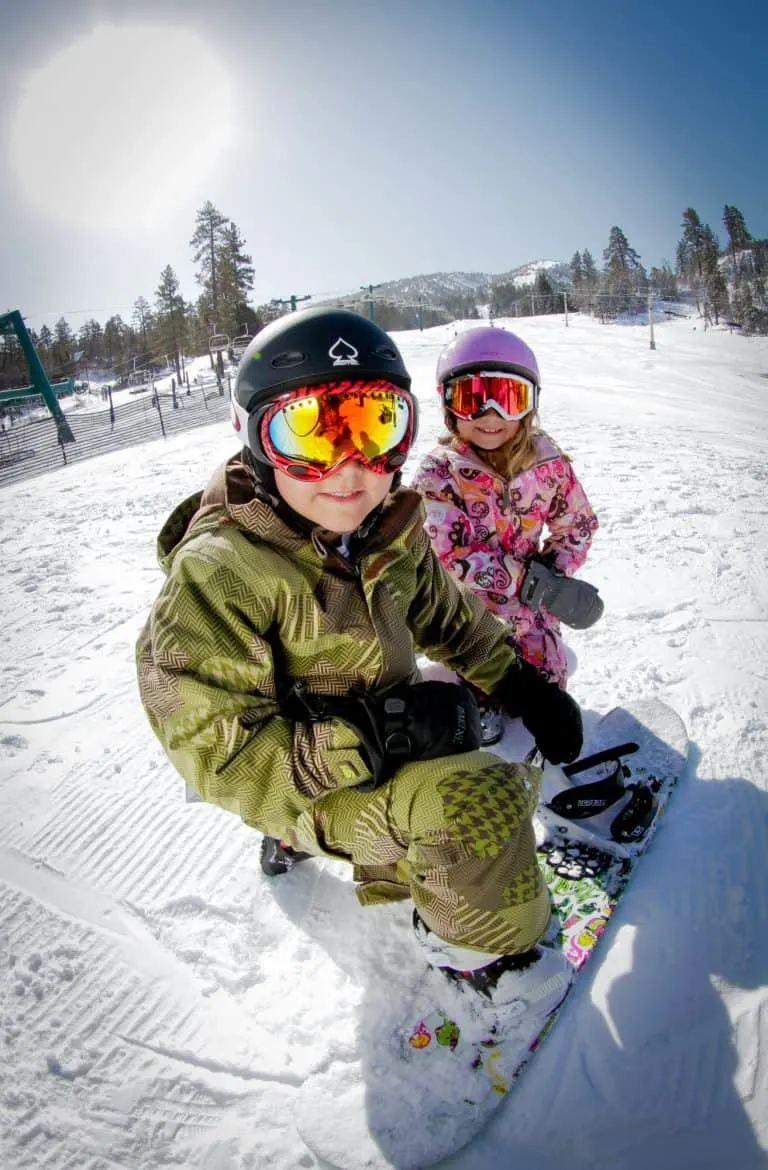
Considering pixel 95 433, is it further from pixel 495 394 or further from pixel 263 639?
pixel 263 639

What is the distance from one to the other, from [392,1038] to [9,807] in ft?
6.78

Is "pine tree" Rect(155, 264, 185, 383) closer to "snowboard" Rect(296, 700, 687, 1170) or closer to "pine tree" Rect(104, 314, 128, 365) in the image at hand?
"pine tree" Rect(104, 314, 128, 365)

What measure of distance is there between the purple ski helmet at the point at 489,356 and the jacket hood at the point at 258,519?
1.31 metres

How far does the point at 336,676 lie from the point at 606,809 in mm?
1444

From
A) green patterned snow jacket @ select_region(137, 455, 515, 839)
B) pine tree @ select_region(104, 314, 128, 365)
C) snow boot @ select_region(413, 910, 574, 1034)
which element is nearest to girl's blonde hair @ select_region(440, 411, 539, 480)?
green patterned snow jacket @ select_region(137, 455, 515, 839)

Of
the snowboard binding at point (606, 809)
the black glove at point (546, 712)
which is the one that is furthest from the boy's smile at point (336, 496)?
the snowboard binding at point (606, 809)

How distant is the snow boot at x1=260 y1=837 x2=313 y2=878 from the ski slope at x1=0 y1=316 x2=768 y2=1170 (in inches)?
2.7

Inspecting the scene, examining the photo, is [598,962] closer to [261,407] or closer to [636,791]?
[636,791]

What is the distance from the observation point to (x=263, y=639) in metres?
1.61

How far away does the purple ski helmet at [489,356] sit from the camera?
2.96m

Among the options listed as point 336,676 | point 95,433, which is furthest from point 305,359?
point 95,433

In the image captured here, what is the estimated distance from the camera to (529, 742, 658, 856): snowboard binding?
2.30 m

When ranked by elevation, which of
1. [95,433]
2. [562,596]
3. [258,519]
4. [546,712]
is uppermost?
[95,433]

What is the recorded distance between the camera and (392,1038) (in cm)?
168
